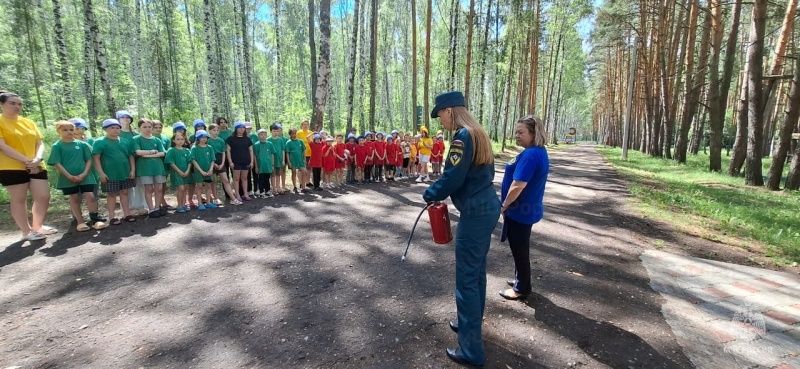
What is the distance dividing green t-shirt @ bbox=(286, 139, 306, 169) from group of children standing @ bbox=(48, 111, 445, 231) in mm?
19

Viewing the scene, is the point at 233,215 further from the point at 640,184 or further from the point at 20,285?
the point at 640,184

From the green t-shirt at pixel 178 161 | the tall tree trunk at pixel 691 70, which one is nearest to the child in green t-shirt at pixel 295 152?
the green t-shirt at pixel 178 161

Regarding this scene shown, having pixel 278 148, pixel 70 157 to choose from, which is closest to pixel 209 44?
pixel 278 148

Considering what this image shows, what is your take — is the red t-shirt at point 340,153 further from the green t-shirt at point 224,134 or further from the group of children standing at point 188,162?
the green t-shirt at point 224,134

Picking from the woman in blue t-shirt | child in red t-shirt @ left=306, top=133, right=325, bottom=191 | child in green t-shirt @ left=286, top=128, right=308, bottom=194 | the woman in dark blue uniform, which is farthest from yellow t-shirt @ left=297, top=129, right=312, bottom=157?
the woman in dark blue uniform

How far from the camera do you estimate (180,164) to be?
7406mm

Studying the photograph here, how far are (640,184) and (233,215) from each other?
12606 millimetres

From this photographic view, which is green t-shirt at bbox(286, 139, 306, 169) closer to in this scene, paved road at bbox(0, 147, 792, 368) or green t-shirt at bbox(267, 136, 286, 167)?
green t-shirt at bbox(267, 136, 286, 167)

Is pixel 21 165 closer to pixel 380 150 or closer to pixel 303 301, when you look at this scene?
pixel 303 301

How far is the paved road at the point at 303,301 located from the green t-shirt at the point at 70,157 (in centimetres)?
95

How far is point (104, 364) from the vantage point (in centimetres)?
277

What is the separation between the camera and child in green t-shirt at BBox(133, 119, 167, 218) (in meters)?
6.91

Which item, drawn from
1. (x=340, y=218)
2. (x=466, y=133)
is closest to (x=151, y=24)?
(x=340, y=218)

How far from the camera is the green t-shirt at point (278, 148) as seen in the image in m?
9.55
